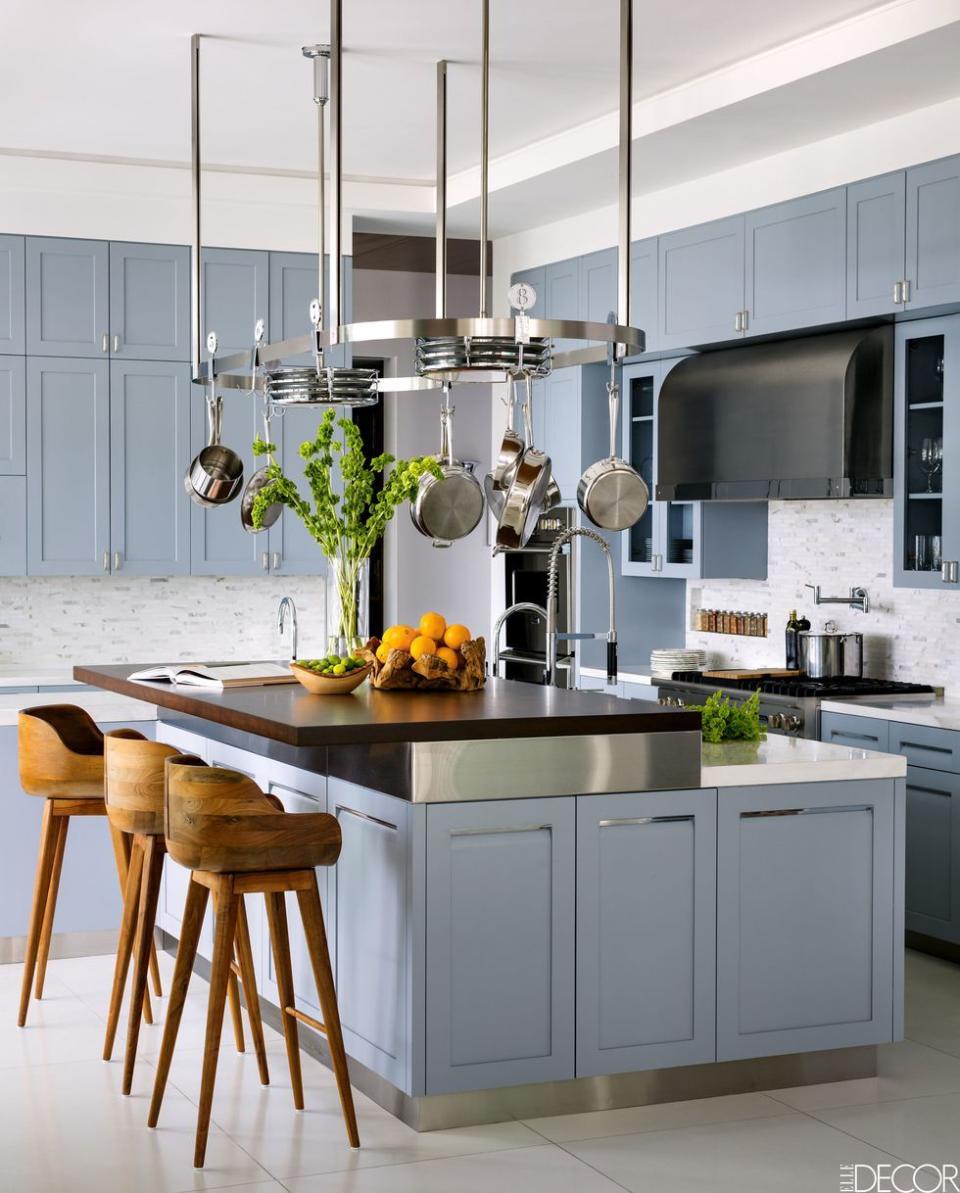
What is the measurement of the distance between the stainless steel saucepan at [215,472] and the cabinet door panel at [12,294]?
99.3 inches

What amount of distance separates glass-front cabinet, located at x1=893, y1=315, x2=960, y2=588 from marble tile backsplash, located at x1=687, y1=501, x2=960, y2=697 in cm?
25

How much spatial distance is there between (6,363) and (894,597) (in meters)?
4.07

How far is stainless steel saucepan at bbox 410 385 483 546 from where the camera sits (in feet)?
14.3

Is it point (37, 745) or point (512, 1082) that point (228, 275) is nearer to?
point (37, 745)

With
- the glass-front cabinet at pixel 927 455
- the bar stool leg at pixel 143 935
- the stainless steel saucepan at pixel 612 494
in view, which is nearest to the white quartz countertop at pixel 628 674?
the glass-front cabinet at pixel 927 455

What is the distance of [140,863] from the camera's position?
4297mm

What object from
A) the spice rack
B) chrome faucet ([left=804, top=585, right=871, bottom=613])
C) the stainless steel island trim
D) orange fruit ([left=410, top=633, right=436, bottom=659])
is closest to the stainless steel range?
chrome faucet ([left=804, top=585, right=871, bottom=613])

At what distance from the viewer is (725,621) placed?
7.44 m

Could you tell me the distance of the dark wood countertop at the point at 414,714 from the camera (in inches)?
143

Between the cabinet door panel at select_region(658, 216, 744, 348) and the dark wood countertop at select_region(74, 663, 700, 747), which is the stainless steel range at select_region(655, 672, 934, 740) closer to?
the cabinet door panel at select_region(658, 216, 744, 348)

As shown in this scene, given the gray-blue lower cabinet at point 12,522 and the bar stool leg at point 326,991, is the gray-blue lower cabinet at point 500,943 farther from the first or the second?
the gray-blue lower cabinet at point 12,522

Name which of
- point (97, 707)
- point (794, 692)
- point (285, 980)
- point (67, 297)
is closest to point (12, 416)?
point (67, 297)

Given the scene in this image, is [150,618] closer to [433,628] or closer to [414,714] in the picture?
[433,628]

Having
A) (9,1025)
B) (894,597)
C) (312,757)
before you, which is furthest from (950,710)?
(9,1025)
